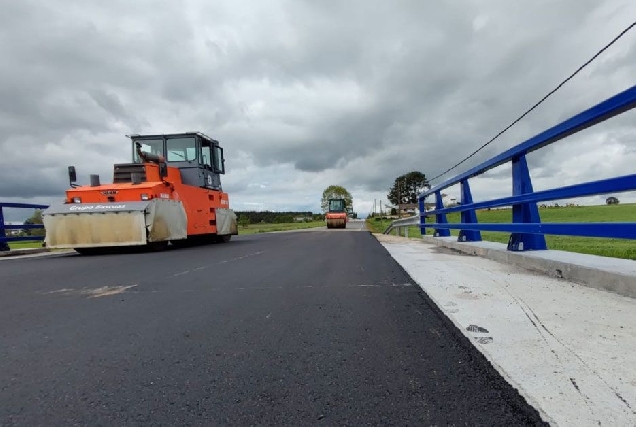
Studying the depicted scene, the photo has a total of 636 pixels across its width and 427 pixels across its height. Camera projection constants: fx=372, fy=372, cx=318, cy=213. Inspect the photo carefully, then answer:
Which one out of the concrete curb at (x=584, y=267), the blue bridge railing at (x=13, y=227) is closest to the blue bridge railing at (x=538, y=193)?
the concrete curb at (x=584, y=267)

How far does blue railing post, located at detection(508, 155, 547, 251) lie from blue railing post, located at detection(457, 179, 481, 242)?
7.00 ft

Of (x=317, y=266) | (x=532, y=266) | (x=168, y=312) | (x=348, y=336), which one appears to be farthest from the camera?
(x=317, y=266)

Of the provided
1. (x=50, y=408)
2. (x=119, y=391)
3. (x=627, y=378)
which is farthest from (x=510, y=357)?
(x=50, y=408)

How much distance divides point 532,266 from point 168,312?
419 cm

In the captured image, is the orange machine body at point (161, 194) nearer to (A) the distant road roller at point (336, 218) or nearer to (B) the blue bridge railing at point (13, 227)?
(B) the blue bridge railing at point (13, 227)

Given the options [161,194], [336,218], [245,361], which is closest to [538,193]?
[245,361]

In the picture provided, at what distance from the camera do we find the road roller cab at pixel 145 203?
9.34 meters

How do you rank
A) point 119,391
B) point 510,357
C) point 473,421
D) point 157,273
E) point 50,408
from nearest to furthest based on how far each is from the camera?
point 473,421
point 50,408
point 119,391
point 510,357
point 157,273

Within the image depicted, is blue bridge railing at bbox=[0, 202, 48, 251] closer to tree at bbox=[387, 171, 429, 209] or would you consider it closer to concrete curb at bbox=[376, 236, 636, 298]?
concrete curb at bbox=[376, 236, 636, 298]

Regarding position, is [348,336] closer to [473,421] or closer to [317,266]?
[473,421]

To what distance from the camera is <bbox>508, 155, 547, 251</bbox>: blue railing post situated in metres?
5.06

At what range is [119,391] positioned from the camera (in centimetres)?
179

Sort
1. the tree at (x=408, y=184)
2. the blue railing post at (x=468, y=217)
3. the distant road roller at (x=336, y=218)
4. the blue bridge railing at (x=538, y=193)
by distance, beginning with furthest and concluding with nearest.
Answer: the tree at (x=408, y=184) < the distant road roller at (x=336, y=218) < the blue railing post at (x=468, y=217) < the blue bridge railing at (x=538, y=193)

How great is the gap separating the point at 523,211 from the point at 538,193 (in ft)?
2.66
